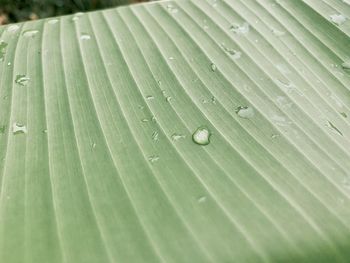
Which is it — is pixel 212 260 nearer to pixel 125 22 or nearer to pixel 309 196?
pixel 309 196

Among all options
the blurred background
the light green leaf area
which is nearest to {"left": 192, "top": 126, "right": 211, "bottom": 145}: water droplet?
the light green leaf area

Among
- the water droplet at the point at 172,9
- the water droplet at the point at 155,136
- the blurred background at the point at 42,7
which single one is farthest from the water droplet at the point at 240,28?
the blurred background at the point at 42,7

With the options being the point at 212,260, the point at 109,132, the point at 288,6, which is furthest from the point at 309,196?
the point at 288,6

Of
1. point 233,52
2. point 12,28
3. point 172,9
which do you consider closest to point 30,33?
point 12,28

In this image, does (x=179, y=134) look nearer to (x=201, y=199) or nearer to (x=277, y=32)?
(x=201, y=199)

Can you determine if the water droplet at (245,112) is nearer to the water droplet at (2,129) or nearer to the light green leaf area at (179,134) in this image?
the light green leaf area at (179,134)
